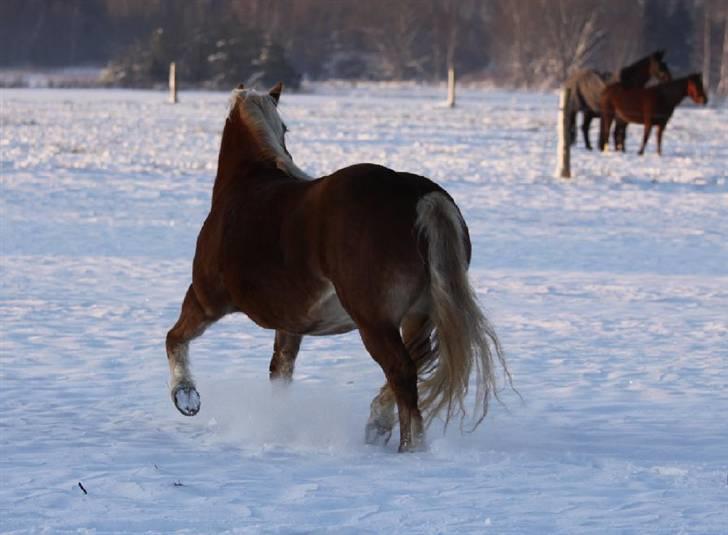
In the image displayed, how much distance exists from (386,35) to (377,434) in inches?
2979

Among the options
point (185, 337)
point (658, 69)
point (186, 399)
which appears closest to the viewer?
point (186, 399)

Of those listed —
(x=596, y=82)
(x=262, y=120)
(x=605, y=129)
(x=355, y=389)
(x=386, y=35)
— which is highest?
(x=262, y=120)

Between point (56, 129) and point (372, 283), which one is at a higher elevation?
point (372, 283)

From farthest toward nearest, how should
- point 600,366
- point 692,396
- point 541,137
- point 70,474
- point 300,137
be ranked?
point 541,137 → point 300,137 → point 600,366 → point 692,396 → point 70,474

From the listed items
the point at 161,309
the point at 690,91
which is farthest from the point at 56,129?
the point at 161,309

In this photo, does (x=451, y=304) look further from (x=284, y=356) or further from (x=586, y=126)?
(x=586, y=126)

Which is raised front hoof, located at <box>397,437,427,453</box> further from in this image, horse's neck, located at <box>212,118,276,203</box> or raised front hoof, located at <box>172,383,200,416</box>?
horse's neck, located at <box>212,118,276,203</box>

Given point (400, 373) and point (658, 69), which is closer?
point (400, 373)

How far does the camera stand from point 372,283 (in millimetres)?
4359

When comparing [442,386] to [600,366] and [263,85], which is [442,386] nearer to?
[600,366]

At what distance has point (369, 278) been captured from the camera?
4.36m

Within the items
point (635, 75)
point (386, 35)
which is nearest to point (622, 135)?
point (635, 75)

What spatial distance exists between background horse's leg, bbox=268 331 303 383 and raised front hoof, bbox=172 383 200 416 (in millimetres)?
560

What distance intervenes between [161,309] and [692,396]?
3.52m
